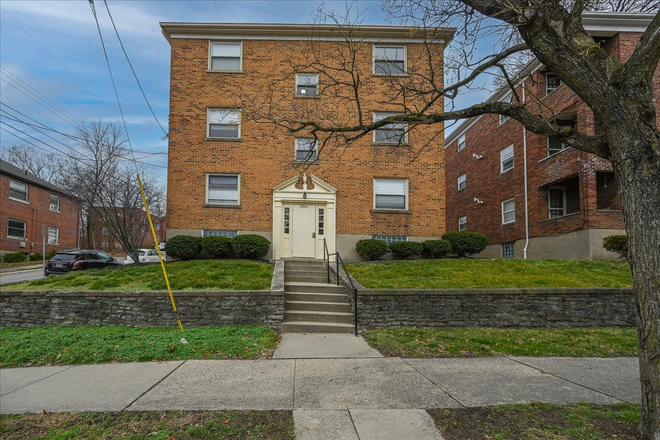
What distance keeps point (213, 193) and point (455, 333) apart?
10.9m

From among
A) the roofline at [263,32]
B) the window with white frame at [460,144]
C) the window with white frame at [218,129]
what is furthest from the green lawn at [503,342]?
the window with white frame at [460,144]

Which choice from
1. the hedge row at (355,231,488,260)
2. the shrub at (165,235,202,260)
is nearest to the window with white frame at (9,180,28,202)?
the shrub at (165,235,202,260)

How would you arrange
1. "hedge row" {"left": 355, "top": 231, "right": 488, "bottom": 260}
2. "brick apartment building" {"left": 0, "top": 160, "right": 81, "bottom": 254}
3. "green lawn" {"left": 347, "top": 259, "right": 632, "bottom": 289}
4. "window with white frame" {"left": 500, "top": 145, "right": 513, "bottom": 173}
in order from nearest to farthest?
"green lawn" {"left": 347, "top": 259, "right": 632, "bottom": 289} < "hedge row" {"left": 355, "top": 231, "right": 488, "bottom": 260} < "window with white frame" {"left": 500, "top": 145, "right": 513, "bottom": 173} < "brick apartment building" {"left": 0, "top": 160, "right": 81, "bottom": 254}

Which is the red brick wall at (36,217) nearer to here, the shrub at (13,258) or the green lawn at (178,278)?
the shrub at (13,258)

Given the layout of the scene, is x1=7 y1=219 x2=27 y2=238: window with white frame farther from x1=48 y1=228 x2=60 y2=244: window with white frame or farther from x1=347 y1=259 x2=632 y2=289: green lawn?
x1=347 y1=259 x2=632 y2=289: green lawn

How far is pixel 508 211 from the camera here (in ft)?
67.4

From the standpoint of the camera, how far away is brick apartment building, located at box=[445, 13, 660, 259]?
48.9ft

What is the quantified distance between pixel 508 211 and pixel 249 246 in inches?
529

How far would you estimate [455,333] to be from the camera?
802 centimetres

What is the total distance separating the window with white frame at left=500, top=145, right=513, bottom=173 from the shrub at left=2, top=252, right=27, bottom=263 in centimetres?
3092

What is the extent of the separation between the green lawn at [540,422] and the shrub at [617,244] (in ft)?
36.4

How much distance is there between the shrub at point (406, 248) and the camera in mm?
14688

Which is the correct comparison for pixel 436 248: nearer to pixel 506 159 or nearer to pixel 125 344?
pixel 506 159

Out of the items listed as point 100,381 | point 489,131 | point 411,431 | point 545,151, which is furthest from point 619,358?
point 489,131
